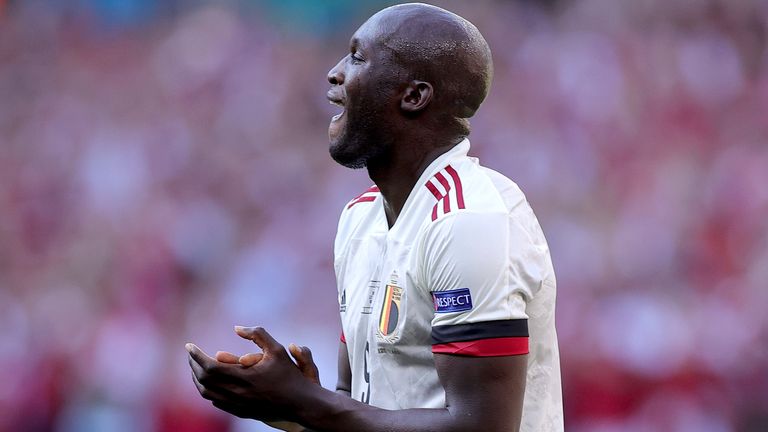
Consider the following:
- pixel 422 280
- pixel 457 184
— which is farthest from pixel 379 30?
pixel 422 280

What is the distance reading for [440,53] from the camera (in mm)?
2729

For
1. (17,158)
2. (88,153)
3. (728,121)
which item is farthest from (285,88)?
(728,121)

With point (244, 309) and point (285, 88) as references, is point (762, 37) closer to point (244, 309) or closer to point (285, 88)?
point (285, 88)

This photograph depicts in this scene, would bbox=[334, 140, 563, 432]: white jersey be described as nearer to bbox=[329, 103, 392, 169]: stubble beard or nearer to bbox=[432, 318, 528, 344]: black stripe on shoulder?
bbox=[432, 318, 528, 344]: black stripe on shoulder

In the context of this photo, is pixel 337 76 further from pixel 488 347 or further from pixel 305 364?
pixel 488 347

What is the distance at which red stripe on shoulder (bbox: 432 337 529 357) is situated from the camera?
2.38 meters

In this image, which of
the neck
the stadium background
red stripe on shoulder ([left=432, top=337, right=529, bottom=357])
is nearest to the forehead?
the neck

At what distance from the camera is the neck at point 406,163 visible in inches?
110

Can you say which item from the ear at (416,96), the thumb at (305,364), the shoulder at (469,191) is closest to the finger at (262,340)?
the thumb at (305,364)

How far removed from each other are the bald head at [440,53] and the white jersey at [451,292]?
14cm

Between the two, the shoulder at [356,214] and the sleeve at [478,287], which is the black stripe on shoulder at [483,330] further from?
the shoulder at [356,214]

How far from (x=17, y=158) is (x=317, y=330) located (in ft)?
7.73

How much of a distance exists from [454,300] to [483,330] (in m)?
0.10

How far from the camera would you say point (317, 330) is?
21.5 ft
